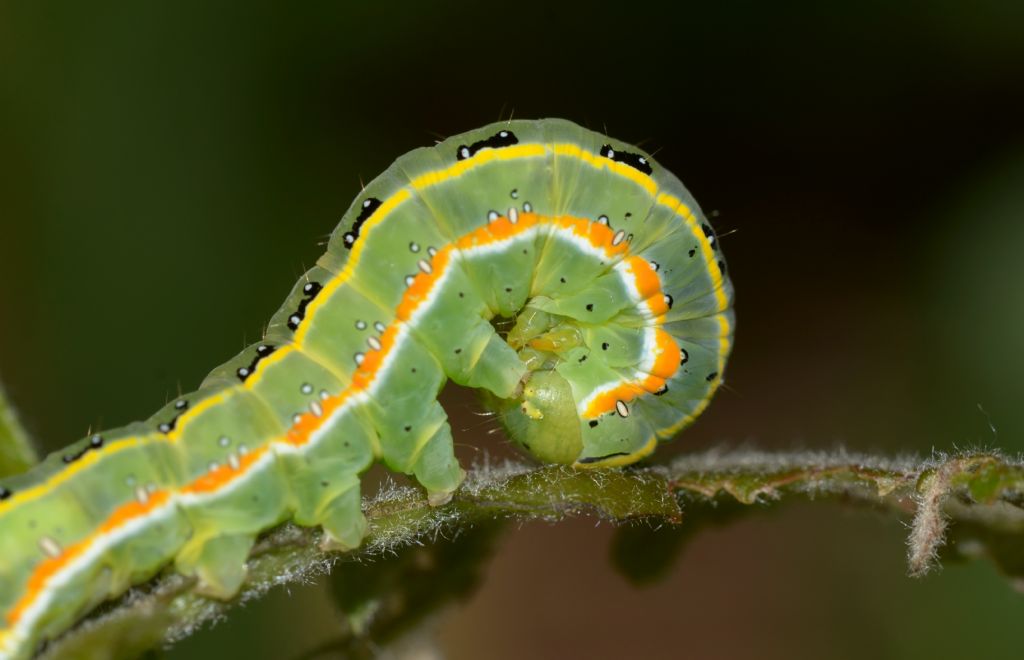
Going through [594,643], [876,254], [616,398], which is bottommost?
[594,643]

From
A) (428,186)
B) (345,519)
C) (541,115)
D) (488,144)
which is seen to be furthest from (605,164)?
(541,115)

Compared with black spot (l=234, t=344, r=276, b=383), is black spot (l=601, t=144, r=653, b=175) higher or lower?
higher

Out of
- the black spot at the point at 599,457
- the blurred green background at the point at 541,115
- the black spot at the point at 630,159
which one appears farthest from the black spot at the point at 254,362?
the blurred green background at the point at 541,115

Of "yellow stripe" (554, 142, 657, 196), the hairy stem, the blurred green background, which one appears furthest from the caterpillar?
the blurred green background

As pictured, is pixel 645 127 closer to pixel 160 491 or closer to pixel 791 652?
pixel 791 652

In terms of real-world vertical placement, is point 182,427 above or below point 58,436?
above

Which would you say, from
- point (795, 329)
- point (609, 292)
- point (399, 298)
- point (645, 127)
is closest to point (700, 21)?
point (645, 127)

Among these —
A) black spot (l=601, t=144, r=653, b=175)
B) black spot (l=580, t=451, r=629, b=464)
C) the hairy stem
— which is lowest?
black spot (l=580, t=451, r=629, b=464)

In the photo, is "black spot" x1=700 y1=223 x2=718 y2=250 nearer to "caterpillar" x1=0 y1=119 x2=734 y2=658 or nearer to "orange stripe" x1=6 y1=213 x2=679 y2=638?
"caterpillar" x1=0 y1=119 x2=734 y2=658
